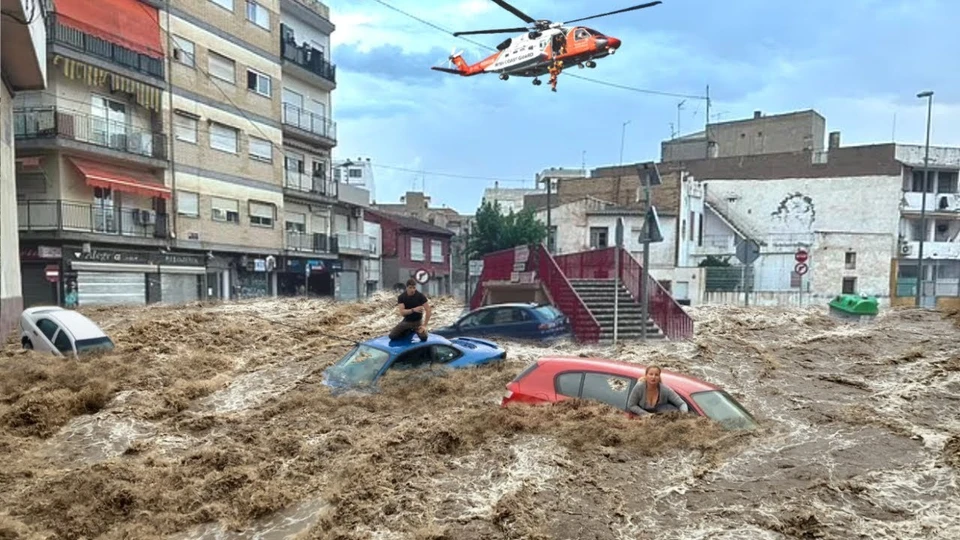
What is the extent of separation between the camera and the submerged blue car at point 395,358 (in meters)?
10.1

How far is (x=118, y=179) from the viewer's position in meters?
24.8

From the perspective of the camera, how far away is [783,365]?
15.4m

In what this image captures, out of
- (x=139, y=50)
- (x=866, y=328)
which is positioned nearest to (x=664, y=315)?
(x=866, y=328)

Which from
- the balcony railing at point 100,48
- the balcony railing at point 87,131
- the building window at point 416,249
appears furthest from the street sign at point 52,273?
the building window at point 416,249

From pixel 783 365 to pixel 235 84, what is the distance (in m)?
26.4

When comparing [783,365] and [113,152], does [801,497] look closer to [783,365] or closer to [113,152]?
[783,365]

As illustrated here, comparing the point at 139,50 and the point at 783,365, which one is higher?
the point at 139,50

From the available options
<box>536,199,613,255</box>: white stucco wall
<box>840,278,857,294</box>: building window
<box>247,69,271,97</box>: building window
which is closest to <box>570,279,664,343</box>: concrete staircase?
<box>247,69,271,97</box>: building window

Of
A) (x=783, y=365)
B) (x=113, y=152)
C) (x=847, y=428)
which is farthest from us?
(x=113, y=152)

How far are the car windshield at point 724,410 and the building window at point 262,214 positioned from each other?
27802 mm

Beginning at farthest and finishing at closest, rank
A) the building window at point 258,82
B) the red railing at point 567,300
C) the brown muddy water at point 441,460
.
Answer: the building window at point 258,82 → the red railing at point 567,300 → the brown muddy water at point 441,460

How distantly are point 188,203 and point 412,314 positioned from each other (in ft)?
69.1

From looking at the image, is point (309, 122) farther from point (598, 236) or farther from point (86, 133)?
point (598, 236)

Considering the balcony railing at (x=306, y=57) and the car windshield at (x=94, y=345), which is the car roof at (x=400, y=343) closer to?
the car windshield at (x=94, y=345)
